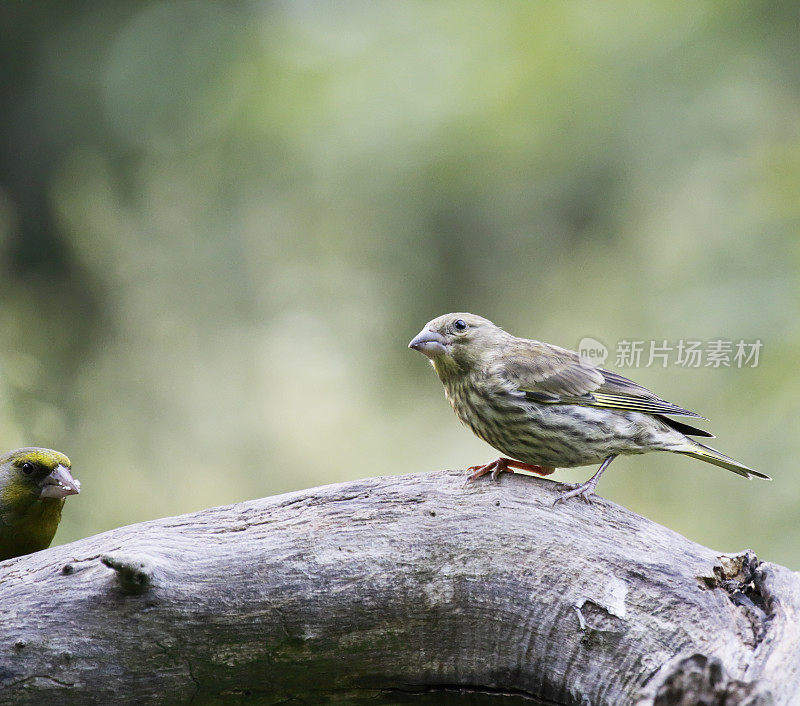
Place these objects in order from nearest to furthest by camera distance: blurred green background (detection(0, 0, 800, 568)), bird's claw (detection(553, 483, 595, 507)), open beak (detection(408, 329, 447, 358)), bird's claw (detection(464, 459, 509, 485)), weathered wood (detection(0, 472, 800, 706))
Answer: weathered wood (detection(0, 472, 800, 706)) < bird's claw (detection(553, 483, 595, 507)) < bird's claw (detection(464, 459, 509, 485)) < open beak (detection(408, 329, 447, 358)) < blurred green background (detection(0, 0, 800, 568))

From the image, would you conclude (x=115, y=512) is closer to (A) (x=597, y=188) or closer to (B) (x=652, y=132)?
(A) (x=597, y=188)

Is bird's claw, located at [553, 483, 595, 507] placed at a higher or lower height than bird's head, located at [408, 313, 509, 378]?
lower

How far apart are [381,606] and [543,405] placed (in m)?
1.11

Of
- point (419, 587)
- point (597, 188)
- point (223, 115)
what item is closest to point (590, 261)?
point (597, 188)

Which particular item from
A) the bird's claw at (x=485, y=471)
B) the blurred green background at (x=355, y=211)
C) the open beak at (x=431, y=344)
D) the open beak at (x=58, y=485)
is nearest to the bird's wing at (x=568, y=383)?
the open beak at (x=431, y=344)

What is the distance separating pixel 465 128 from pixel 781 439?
298cm

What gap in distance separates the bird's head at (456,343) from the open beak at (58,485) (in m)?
1.50

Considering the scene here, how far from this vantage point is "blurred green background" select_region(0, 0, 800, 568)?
6180mm

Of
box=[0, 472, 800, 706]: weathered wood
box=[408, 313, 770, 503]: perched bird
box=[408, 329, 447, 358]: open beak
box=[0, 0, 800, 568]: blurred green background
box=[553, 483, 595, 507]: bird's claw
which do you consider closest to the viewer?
box=[0, 472, 800, 706]: weathered wood

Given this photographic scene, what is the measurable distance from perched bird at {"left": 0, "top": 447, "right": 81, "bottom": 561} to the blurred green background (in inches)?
84.3

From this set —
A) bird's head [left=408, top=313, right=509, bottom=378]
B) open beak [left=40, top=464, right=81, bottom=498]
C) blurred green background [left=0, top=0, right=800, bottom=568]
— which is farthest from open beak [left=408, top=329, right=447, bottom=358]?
blurred green background [left=0, top=0, right=800, bottom=568]

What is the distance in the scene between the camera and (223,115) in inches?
271

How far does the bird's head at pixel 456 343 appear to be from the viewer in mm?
3883

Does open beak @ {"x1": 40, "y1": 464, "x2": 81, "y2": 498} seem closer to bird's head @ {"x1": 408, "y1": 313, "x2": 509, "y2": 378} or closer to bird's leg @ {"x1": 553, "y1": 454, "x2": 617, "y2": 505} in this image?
bird's head @ {"x1": 408, "y1": 313, "x2": 509, "y2": 378}
